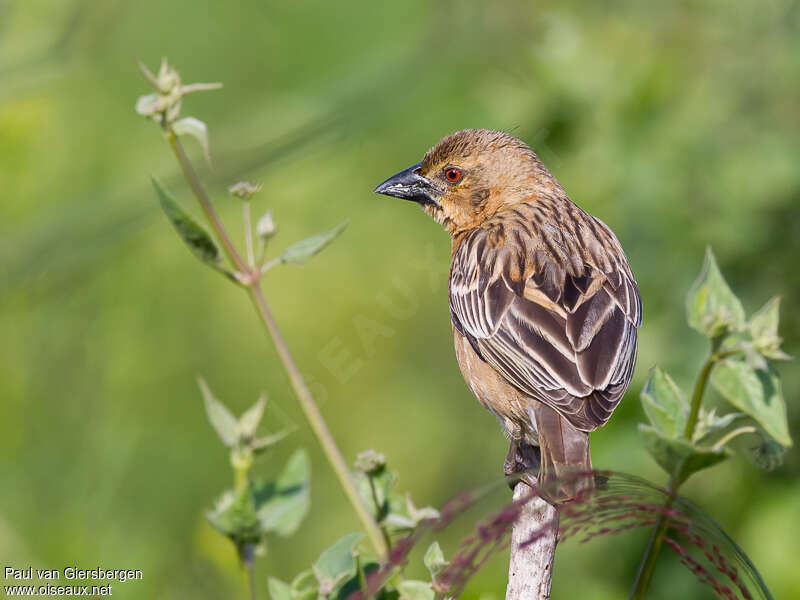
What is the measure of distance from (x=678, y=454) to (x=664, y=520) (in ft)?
0.46

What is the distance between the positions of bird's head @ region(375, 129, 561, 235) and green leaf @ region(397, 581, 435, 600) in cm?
263

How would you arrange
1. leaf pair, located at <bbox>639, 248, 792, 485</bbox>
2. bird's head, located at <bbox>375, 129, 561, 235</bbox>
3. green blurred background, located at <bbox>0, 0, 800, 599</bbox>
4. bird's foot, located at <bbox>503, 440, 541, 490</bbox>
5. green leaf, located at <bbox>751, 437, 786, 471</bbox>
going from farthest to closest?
green blurred background, located at <bbox>0, 0, 800, 599</bbox>, bird's head, located at <bbox>375, 129, 561, 235</bbox>, bird's foot, located at <bbox>503, 440, 541, 490</bbox>, green leaf, located at <bbox>751, 437, 786, 471</bbox>, leaf pair, located at <bbox>639, 248, 792, 485</bbox>

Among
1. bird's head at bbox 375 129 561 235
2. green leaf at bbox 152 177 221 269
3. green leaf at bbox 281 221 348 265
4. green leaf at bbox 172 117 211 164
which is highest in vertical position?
bird's head at bbox 375 129 561 235

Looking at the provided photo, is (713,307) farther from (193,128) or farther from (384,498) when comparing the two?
(193,128)

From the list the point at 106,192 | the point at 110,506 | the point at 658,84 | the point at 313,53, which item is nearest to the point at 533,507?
the point at 110,506

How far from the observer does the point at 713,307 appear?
6.29 ft

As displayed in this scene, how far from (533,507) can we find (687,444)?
0.90 metres

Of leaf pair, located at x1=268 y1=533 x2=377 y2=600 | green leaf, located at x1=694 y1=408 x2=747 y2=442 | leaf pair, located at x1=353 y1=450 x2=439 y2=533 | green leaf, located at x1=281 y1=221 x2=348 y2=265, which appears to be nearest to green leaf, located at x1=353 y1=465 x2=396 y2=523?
leaf pair, located at x1=353 y1=450 x2=439 y2=533

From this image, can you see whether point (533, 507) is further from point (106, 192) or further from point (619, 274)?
point (106, 192)

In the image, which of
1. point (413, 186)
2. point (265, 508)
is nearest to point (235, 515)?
point (265, 508)

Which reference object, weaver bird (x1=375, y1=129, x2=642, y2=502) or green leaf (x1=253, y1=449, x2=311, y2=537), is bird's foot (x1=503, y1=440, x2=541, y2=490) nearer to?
weaver bird (x1=375, y1=129, x2=642, y2=502)

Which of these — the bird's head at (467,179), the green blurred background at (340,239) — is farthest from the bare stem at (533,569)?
the bird's head at (467,179)

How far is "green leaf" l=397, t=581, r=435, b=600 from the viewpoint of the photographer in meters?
1.85

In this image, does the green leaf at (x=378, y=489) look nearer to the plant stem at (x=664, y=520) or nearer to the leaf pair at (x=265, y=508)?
the leaf pair at (x=265, y=508)
